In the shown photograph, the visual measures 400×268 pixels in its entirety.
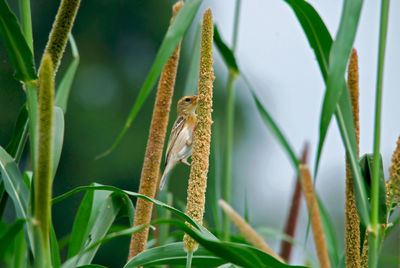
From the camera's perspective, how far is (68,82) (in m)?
1.53

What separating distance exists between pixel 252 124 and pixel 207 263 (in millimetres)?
17318

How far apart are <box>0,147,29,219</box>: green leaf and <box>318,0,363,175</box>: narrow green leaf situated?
1.85 feet

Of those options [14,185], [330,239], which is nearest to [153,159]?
[14,185]

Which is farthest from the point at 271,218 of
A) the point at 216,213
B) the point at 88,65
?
the point at 216,213

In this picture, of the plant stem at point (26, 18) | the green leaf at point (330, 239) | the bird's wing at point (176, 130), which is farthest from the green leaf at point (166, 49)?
the green leaf at point (330, 239)

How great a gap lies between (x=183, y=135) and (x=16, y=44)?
59cm

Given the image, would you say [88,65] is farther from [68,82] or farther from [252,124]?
[68,82]

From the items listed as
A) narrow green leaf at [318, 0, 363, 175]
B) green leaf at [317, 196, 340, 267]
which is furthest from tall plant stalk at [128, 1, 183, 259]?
green leaf at [317, 196, 340, 267]

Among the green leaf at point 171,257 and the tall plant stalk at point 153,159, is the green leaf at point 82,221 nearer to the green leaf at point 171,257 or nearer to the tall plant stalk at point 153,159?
the tall plant stalk at point 153,159

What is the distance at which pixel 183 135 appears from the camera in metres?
1.50

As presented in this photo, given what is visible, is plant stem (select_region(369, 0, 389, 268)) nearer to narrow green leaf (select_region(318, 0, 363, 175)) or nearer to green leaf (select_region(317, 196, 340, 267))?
narrow green leaf (select_region(318, 0, 363, 175))

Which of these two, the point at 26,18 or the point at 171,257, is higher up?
the point at 26,18

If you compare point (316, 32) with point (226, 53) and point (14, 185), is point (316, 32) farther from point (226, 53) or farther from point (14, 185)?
point (14, 185)

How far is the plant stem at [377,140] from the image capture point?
95cm
